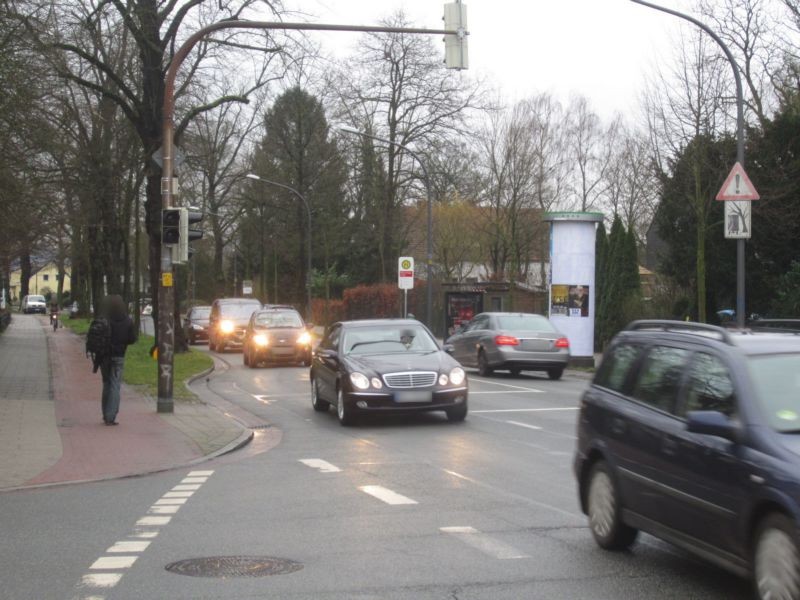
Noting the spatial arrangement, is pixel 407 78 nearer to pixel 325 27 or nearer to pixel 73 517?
pixel 325 27

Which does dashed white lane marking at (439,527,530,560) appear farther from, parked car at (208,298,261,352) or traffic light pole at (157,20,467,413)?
parked car at (208,298,261,352)

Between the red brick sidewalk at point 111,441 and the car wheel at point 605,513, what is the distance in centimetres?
578

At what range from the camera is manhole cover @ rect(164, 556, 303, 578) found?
22.0 feet

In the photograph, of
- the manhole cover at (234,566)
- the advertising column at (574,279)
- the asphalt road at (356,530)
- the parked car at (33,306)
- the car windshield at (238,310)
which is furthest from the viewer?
the parked car at (33,306)

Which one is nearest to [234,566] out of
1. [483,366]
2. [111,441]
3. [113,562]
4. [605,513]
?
[113,562]

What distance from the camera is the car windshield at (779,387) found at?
18.1 ft

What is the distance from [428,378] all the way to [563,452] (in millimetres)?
3165

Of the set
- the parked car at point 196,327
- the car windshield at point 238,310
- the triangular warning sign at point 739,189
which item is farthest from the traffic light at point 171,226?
the parked car at point 196,327

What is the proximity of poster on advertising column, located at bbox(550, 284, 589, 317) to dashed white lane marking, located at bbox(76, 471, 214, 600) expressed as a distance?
1910 cm

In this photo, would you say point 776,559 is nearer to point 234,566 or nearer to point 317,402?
point 234,566

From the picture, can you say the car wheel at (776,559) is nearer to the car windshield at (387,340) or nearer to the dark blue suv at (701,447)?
the dark blue suv at (701,447)

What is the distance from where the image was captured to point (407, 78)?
157 feet

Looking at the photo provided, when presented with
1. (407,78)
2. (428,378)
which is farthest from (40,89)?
(407,78)

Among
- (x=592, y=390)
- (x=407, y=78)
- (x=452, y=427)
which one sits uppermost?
(x=407, y=78)
